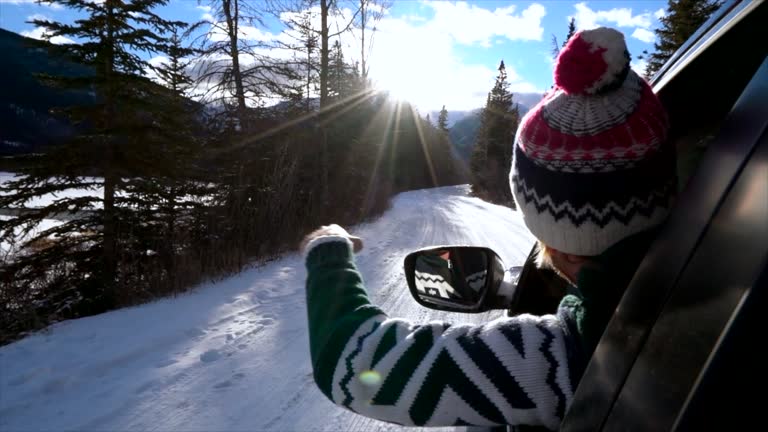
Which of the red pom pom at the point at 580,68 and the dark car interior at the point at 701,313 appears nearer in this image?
the dark car interior at the point at 701,313

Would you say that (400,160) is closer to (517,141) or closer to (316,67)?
(316,67)

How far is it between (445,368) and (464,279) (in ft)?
2.98

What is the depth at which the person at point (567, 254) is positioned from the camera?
2.72 feet

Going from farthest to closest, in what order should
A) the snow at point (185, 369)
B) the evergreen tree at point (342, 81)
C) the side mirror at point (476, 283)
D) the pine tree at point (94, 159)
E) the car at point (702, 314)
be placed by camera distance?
the evergreen tree at point (342, 81) → the pine tree at point (94, 159) → the snow at point (185, 369) → the side mirror at point (476, 283) → the car at point (702, 314)

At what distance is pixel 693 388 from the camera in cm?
53

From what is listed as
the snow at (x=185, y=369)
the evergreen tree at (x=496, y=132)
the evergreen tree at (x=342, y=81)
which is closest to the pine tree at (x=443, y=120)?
the evergreen tree at (x=496, y=132)

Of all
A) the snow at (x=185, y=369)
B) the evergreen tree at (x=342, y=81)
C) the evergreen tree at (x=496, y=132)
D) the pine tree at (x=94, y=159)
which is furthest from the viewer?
the evergreen tree at (x=496, y=132)

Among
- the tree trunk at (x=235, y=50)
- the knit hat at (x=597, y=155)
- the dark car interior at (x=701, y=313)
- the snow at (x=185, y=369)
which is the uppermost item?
the tree trunk at (x=235, y=50)

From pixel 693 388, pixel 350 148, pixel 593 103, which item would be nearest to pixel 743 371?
pixel 693 388

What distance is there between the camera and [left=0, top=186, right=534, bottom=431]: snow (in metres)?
2.62

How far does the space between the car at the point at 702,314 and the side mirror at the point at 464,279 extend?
975 millimetres

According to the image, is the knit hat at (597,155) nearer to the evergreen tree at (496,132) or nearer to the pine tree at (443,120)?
the evergreen tree at (496,132)

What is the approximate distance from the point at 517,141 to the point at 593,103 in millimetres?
181

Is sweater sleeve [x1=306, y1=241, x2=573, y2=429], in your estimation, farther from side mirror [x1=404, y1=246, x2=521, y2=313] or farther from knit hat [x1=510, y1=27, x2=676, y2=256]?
side mirror [x1=404, y1=246, x2=521, y2=313]
